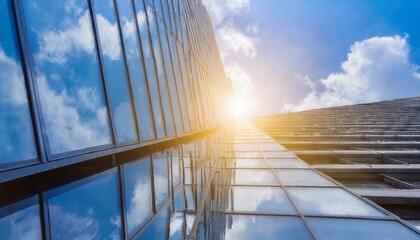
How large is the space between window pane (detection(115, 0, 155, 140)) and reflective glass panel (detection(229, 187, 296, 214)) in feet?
11.0

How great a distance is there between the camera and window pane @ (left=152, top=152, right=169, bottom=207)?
610 centimetres

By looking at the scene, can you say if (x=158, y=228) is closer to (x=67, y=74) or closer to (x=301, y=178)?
(x=67, y=74)

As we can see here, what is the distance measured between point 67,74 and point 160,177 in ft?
12.2

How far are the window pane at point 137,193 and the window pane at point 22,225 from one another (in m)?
1.90

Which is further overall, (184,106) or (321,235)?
(184,106)

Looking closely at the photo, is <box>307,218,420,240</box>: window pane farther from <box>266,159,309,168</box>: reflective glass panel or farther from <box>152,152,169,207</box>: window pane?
<box>266,159,309,168</box>: reflective glass panel

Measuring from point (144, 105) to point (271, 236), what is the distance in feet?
15.8

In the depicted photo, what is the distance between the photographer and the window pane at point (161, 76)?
28.0 ft

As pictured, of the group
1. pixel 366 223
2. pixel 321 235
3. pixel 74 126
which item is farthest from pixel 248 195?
pixel 74 126

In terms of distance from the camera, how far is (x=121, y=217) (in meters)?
4.42

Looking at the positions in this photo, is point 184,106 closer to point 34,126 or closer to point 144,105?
point 144,105

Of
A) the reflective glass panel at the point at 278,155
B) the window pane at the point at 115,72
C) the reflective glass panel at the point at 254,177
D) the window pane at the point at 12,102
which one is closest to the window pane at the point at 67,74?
the window pane at the point at 12,102

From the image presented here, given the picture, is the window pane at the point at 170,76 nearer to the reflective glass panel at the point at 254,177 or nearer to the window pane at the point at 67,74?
the reflective glass panel at the point at 254,177

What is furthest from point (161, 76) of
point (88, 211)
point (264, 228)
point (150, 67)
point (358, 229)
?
point (358, 229)
